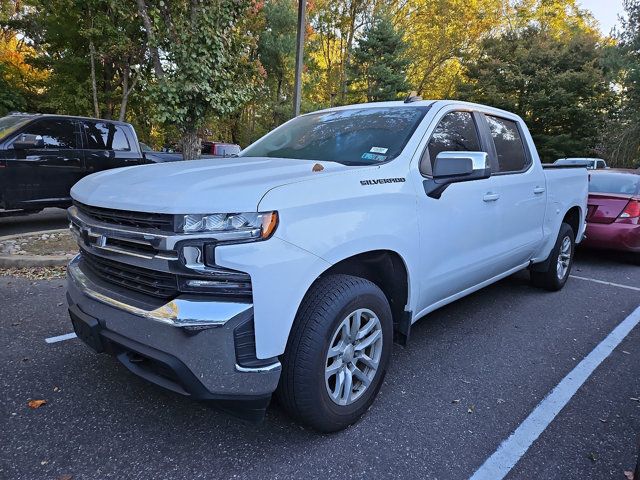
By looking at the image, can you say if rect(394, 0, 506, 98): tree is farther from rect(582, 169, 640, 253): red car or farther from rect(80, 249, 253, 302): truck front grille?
rect(80, 249, 253, 302): truck front grille

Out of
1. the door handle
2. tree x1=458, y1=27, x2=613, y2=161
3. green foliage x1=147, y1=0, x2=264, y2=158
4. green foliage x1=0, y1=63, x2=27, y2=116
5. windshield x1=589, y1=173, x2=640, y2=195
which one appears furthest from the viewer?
tree x1=458, y1=27, x2=613, y2=161

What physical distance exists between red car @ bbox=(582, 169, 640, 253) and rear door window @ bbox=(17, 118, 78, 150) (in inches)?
324

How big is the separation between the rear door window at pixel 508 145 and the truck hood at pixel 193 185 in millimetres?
1906

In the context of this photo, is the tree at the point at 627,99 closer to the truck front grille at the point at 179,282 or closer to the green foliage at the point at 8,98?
the truck front grille at the point at 179,282

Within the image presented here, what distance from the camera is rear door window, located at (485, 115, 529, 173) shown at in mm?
3994

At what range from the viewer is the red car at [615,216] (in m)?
6.41

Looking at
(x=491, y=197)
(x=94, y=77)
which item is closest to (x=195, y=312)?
(x=491, y=197)

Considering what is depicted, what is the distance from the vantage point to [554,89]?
20156 millimetres

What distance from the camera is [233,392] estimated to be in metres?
2.02

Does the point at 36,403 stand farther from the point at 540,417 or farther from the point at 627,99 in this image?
the point at 627,99

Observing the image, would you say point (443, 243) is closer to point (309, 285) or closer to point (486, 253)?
point (486, 253)

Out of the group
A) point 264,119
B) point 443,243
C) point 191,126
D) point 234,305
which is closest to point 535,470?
point 443,243

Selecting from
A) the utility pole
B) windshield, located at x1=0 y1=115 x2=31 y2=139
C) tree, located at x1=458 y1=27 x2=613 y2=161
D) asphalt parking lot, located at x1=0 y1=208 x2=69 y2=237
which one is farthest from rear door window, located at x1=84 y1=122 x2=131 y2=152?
tree, located at x1=458 y1=27 x2=613 y2=161

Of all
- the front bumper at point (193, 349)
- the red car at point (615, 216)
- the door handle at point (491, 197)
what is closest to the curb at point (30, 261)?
the front bumper at point (193, 349)
